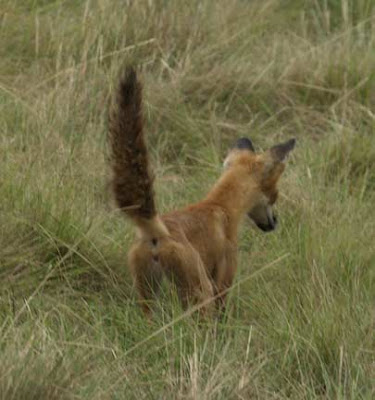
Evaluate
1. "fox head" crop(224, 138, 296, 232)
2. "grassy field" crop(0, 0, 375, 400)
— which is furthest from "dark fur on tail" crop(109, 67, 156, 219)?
"fox head" crop(224, 138, 296, 232)

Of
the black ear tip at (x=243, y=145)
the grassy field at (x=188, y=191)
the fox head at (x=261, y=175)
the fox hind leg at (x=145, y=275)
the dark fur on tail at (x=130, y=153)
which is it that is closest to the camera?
the grassy field at (x=188, y=191)

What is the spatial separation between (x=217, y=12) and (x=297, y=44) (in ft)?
1.88

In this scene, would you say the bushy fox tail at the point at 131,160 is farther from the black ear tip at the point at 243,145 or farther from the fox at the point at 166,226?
the black ear tip at the point at 243,145

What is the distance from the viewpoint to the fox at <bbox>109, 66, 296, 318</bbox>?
19.3ft

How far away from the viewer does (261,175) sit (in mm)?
7070

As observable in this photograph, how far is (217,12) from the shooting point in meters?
9.63

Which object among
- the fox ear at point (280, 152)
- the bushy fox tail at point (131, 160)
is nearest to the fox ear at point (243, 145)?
the fox ear at point (280, 152)

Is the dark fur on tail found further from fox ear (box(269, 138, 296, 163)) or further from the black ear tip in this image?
the black ear tip

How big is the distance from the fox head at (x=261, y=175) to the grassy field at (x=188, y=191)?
0.16 meters

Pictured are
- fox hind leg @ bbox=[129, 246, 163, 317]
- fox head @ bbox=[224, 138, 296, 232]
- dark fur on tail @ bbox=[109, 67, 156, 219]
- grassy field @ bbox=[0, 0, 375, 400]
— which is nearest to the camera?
grassy field @ bbox=[0, 0, 375, 400]

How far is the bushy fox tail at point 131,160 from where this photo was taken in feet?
19.2

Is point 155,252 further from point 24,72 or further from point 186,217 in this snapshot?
point 24,72

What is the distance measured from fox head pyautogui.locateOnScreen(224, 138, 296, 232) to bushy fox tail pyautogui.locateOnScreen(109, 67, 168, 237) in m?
1.01

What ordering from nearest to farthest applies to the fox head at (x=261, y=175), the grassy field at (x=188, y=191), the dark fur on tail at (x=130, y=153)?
1. the grassy field at (x=188, y=191)
2. the dark fur on tail at (x=130, y=153)
3. the fox head at (x=261, y=175)
